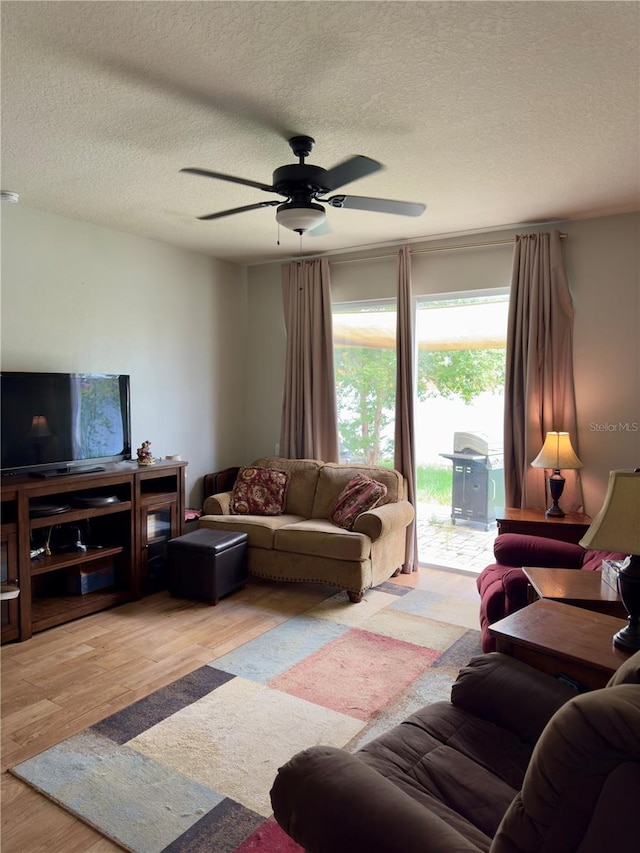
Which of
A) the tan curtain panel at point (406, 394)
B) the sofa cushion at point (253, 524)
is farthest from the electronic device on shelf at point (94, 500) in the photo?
the tan curtain panel at point (406, 394)

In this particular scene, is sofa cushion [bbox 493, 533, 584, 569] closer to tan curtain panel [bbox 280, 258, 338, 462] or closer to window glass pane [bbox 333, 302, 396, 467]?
window glass pane [bbox 333, 302, 396, 467]

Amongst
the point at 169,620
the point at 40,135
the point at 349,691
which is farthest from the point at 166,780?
the point at 40,135

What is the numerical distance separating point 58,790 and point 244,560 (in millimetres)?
2239

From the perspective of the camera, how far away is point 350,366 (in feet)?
17.6

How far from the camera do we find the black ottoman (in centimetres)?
400

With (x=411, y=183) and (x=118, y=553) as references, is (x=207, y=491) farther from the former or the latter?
(x=411, y=183)

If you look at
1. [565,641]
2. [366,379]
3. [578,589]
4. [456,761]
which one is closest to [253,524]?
[366,379]

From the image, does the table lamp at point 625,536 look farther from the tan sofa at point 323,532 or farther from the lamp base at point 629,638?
the tan sofa at point 323,532

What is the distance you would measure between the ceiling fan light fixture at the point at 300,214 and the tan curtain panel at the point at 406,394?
2118 millimetres

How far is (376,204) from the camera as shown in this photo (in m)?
2.91

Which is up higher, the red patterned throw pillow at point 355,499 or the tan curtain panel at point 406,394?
the tan curtain panel at point 406,394

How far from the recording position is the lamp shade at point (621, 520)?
1.84 metres

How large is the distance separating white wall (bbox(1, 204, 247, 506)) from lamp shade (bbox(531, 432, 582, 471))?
3020mm

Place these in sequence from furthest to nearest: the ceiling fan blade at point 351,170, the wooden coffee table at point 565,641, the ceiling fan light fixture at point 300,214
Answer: the ceiling fan light fixture at point 300,214 < the ceiling fan blade at point 351,170 < the wooden coffee table at point 565,641
